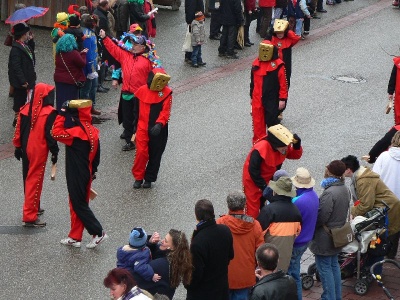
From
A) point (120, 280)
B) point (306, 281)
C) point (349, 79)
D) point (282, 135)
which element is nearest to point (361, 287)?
point (306, 281)

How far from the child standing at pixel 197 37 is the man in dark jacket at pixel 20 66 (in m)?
4.88

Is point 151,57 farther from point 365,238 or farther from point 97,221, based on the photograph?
point 365,238

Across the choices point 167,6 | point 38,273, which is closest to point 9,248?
point 38,273

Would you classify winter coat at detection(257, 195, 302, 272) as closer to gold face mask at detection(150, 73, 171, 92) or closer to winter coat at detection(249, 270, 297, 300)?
winter coat at detection(249, 270, 297, 300)

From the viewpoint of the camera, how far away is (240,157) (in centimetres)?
1549

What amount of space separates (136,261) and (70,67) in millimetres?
6945

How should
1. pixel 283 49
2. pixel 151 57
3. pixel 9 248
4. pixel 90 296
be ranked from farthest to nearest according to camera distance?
pixel 283 49 < pixel 151 57 < pixel 9 248 < pixel 90 296

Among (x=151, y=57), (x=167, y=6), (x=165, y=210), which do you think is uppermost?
(x=151, y=57)

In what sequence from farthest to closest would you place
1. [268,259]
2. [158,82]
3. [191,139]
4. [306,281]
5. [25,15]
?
1. [191,139]
2. [25,15]
3. [158,82]
4. [306,281]
5. [268,259]

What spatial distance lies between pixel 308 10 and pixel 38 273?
13697 millimetres

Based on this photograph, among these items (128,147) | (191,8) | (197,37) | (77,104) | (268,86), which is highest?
(77,104)

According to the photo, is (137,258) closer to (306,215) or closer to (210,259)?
(210,259)

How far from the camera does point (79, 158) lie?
38.8 ft

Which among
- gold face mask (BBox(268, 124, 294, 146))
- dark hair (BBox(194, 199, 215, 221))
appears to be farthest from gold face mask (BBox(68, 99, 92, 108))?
dark hair (BBox(194, 199, 215, 221))
